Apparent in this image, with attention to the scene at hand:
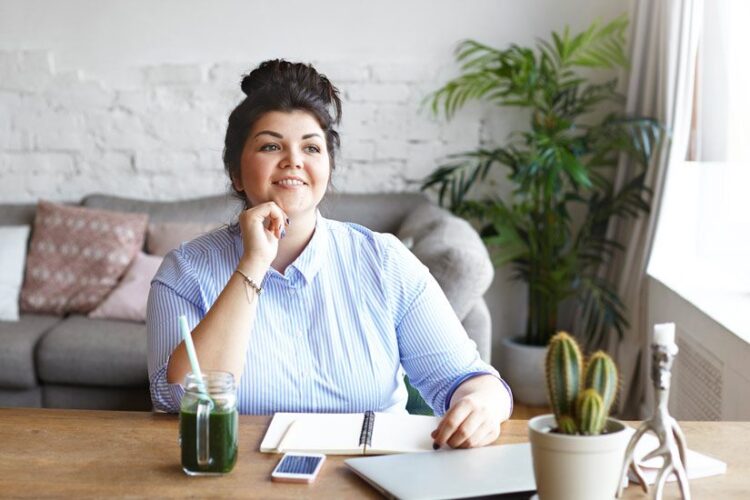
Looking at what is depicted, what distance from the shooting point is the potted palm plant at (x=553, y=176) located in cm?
377

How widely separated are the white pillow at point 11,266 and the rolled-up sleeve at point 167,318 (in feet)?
7.22

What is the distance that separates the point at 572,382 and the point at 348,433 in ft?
1.50

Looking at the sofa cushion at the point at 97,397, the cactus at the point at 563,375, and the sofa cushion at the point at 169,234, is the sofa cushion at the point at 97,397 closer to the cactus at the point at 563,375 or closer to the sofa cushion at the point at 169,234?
the sofa cushion at the point at 169,234

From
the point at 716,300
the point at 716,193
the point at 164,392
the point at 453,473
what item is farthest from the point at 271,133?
the point at 716,193

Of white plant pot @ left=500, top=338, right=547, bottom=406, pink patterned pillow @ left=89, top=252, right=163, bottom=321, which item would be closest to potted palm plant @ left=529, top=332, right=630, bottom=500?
pink patterned pillow @ left=89, top=252, right=163, bottom=321

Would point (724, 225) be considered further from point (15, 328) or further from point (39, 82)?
point (39, 82)

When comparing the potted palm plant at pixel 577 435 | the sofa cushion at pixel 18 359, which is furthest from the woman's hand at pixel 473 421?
the sofa cushion at pixel 18 359

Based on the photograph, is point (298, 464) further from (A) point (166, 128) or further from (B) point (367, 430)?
(A) point (166, 128)

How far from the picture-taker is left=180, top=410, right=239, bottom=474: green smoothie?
4.20ft

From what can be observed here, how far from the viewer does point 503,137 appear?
13.9 ft

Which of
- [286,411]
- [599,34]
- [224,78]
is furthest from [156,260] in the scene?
[286,411]

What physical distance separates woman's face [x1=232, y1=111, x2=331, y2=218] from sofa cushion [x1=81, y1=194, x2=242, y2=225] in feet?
7.44

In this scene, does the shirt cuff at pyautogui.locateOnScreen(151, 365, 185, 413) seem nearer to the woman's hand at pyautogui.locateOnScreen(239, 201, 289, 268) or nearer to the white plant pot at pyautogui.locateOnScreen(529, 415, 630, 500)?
the woman's hand at pyautogui.locateOnScreen(239, 201, 289, 268)

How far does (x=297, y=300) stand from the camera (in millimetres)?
1765
